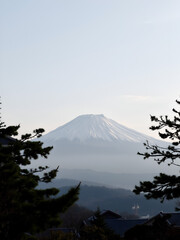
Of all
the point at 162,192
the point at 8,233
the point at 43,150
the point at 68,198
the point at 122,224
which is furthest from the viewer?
the point at 122,224

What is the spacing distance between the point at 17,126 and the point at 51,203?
296 inches

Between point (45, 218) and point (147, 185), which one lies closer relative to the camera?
point (45, 218)

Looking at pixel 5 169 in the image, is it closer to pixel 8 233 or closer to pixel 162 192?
pixel 8 233

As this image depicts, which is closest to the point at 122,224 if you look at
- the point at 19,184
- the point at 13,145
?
the point at 13,145

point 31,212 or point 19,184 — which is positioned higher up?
point 19,184

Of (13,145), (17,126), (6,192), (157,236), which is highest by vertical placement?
(17,126)

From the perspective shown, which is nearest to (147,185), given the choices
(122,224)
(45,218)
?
(45,218)

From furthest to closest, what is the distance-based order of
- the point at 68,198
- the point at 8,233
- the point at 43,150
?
the point at 43,150 < the point at 8,233 < the point at 68,198

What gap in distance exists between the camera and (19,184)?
12625mm

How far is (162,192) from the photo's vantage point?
16344mm

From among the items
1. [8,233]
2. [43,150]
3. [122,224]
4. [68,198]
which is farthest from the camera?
[122,224]

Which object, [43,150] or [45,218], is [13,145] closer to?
[43,150]

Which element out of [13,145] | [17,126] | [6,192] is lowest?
[6,192]

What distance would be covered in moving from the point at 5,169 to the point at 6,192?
28.5 inches
